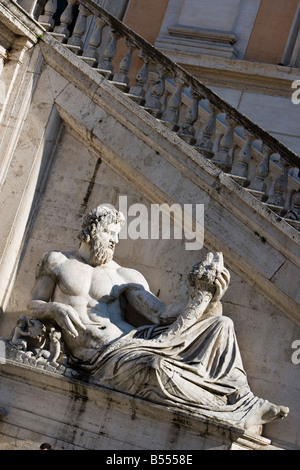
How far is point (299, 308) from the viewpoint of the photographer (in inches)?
458

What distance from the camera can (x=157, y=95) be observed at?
12938 millimetres

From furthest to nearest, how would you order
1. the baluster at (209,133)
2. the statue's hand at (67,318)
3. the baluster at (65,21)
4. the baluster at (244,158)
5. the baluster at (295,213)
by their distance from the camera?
the baluster at (65,21) → the baluster at (209,133) → the baluster at (244,158) → the baluster at (295,213) → the statue's hand at (67,318)

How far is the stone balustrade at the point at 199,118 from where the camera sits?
40.1 feet

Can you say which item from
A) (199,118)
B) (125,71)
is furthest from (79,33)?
(199,118)

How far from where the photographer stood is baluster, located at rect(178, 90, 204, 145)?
12.6m

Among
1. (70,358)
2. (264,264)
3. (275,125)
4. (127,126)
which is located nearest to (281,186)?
(264,264)

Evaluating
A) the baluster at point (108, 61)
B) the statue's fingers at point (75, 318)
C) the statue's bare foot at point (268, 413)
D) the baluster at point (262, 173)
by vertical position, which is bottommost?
the statue's bare foot at point (268, 413)

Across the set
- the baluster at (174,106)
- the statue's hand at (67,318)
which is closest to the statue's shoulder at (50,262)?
the statue's hand at (67,318)

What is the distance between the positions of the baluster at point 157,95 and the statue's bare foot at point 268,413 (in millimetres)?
3436

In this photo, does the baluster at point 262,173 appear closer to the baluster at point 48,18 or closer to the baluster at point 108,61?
the baluster at point 108,61

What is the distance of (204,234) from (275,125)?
427 cm

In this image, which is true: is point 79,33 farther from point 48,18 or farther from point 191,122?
point 191,122
